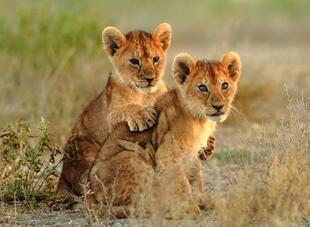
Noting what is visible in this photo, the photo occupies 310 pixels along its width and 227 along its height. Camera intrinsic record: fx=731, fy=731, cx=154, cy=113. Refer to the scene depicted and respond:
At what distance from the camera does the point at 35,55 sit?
13.6m

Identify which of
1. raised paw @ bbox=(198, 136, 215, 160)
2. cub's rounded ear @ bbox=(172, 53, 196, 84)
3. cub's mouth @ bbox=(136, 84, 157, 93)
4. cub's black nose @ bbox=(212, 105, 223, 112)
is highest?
cub's rounded ear @ bbox=(172, 53, 196, 84)

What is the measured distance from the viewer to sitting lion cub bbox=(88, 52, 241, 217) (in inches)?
265

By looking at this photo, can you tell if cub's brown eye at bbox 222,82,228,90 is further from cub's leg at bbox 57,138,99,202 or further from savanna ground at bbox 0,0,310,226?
cub's leg at bbox 57,138,99,202

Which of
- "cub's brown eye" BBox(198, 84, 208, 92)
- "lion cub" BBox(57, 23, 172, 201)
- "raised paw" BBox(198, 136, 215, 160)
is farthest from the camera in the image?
"lion cub" BBox(57, 23, 172, 201)

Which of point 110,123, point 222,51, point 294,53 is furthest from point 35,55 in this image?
point 294,53

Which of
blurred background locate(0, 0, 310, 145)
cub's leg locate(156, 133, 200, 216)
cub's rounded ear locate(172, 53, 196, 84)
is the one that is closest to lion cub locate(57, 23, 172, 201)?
cub's rounded ear locate(172, 53, 196, 84)

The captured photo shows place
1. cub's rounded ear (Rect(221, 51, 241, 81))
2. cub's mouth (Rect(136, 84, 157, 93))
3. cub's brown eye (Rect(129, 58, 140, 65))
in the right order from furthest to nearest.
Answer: cub's brown eye (Rect(129, 58, 140, 65)) < cub's mouth (Rect(136, 84, 157, 93)) < cub's rounded ear (Rect(221, 51, 241, 81))

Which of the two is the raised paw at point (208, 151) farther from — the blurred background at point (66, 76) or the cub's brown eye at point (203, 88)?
the blurred background at point (66, 76)

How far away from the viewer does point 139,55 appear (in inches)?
327

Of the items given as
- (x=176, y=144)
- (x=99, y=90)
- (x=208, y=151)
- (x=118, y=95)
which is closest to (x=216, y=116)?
(x=176, y=144)

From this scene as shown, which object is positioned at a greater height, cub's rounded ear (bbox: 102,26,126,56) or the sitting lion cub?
cub's rounded ear (bbox: 102,26,126,56)

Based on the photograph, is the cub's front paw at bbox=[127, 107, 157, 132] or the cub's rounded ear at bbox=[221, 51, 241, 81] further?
the cub's rounded ear at bbox=[221, 51, 241, 81]

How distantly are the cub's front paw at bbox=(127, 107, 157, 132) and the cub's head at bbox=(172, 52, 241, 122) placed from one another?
1.19ft

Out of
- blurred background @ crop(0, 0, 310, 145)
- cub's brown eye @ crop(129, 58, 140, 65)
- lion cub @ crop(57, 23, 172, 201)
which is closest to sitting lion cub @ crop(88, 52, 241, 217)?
lion cub @ crop(57, 23, 172, 201)
